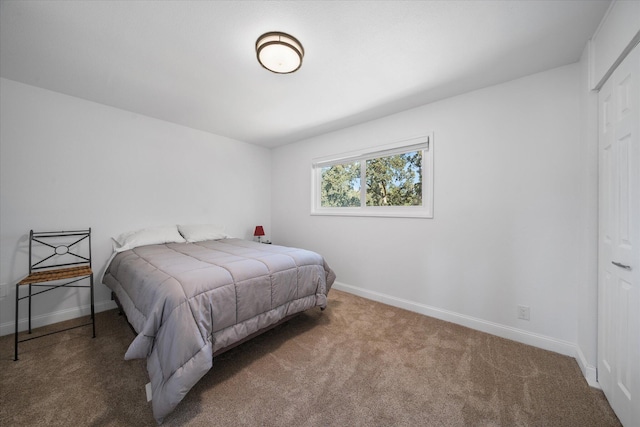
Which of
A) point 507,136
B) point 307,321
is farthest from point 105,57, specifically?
point 507,136

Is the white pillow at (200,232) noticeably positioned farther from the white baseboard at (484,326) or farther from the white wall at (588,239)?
the white wall at (588,239)

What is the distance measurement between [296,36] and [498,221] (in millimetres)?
2297

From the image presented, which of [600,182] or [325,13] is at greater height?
[325,13]

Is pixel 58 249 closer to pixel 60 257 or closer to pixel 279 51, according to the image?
pixel 60 257

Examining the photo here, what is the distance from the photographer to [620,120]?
4.50 ft

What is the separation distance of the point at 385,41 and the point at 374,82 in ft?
1.76

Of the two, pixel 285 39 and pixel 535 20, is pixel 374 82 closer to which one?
pixel 285 39

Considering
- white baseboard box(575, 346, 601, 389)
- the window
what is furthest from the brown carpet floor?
the window

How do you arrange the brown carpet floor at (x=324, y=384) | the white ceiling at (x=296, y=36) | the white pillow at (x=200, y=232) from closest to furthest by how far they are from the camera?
the brown carpet floor at (x=324, y=384) → the white ceiling at (x=296, y=36) → the white pillow at (x=200, y=232)

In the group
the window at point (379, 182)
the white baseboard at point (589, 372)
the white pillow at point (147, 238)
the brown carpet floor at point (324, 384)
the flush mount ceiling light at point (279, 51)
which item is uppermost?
the flush mount ceiling light at point (279, 51)

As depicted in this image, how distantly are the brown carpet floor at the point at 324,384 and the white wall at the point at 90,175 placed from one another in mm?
911

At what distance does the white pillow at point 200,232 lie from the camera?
10.5ft

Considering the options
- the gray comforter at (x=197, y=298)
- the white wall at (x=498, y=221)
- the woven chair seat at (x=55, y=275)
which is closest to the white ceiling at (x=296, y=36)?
the white wall at (x=498, y=221)

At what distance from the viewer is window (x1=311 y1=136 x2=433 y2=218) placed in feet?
9.02
